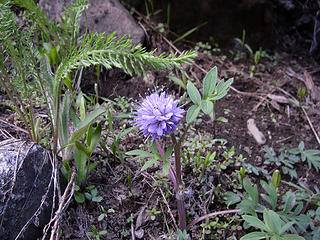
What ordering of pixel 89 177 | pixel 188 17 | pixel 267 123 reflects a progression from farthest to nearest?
pixel 188 17 < pixel 267 123 < pixel 89 177

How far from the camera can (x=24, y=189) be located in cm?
178

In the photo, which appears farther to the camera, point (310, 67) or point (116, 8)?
point (310, 67)

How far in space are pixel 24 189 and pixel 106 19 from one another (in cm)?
175

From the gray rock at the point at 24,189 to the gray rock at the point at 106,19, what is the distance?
54.8 inches

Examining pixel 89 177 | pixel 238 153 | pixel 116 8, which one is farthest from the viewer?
pixel 116 8

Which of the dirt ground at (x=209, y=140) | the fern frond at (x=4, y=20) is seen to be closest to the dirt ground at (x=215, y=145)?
the dirt ground at (x=209, y=140)

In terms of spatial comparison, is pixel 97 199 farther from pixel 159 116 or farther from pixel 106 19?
pixel 106 19

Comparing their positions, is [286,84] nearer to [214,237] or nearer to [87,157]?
[214,237]

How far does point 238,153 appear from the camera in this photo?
8.24ft

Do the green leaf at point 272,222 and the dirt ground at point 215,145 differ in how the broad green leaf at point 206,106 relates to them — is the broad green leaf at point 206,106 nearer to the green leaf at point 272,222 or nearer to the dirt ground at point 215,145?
the green leaf at point 272,222

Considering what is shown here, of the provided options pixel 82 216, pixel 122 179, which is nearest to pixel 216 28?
pixel 122 179

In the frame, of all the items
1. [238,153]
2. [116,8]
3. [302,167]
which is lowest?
[302,167]

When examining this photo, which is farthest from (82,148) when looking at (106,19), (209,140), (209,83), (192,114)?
(106,19)

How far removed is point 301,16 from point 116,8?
2068 millimetres
